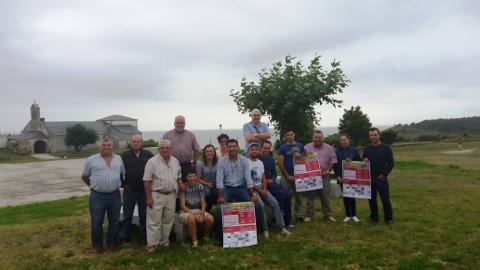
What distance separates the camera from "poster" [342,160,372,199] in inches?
318

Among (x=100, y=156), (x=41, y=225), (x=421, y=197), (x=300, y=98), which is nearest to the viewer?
(x=100, y=156)

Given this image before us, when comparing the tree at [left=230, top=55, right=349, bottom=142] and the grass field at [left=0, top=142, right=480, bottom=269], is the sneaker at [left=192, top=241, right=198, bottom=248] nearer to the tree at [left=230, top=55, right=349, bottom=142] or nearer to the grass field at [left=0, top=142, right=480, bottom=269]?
the grass field at [left=0, top=142, right=480, bottom=269]

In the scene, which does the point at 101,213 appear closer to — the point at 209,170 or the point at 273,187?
the point at 209,170

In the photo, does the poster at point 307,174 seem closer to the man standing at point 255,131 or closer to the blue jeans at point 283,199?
the blue jeans at point 283,199

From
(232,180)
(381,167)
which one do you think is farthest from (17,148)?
(381,167)

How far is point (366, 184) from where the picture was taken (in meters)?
8.09

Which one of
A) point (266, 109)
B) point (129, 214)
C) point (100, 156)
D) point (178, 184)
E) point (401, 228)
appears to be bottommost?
point (401, 228)

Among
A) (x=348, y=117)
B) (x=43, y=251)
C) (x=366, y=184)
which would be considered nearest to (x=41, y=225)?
(x=43, y=251)

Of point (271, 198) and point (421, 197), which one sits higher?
point (271, 198)

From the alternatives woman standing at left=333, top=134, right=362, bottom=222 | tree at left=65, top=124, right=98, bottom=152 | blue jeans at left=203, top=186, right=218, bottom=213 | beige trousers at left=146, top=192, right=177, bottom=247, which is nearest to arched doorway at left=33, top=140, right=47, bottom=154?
tree at left=65, top=124, right=98, bottom=152

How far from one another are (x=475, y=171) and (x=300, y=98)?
900 cm

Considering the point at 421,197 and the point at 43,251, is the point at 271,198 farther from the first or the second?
the point at 421,197

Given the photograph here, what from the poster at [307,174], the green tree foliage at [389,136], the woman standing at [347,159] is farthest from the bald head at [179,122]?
the green tree foliage at [389,136]

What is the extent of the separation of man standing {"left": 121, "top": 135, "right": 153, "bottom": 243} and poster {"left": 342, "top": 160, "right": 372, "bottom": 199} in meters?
4.21
